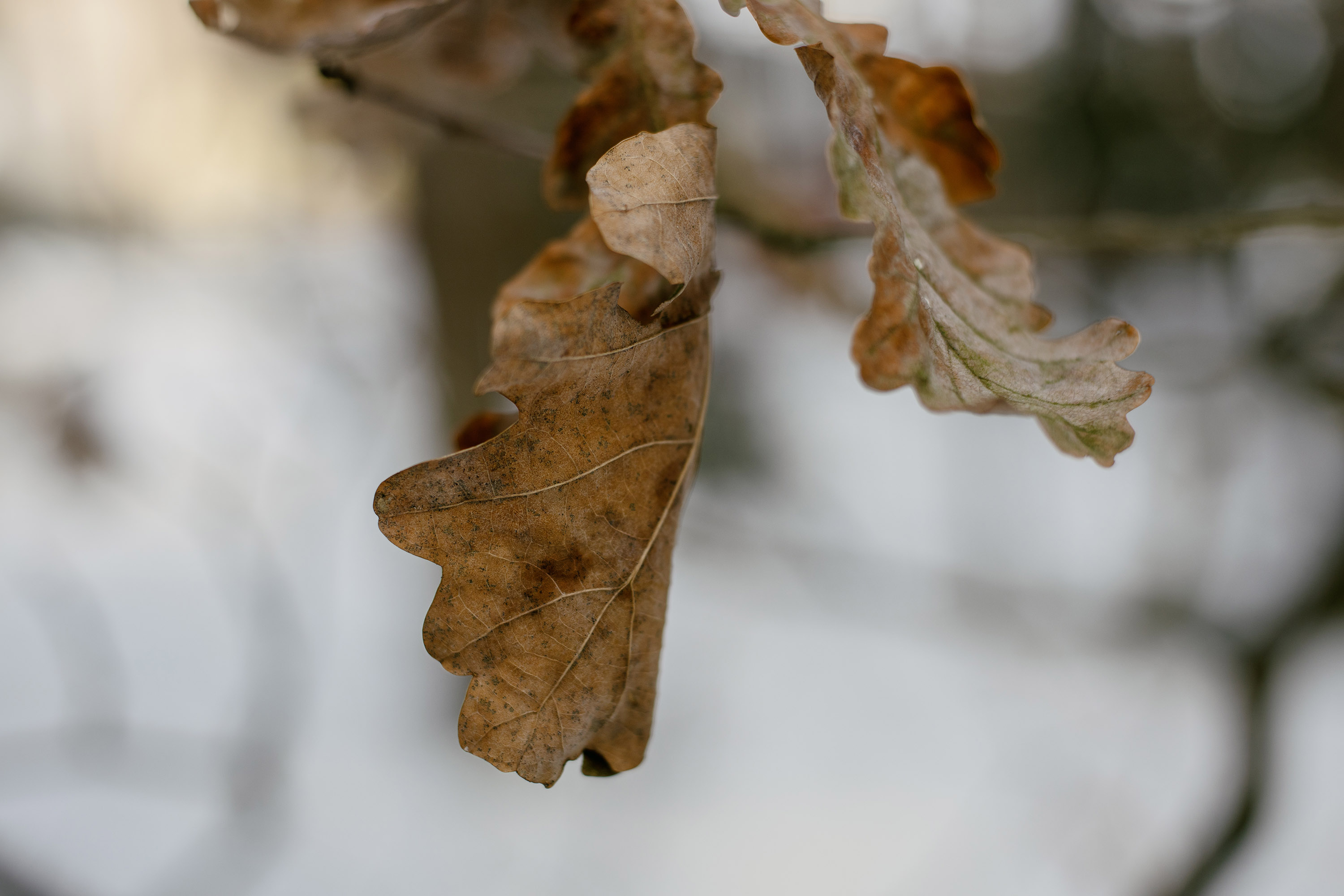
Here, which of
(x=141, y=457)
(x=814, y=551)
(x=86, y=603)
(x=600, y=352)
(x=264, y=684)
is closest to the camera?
(x=600, y=352)

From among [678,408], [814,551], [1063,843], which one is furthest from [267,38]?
[1063,843]

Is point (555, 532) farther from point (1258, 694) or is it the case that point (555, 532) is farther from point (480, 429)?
point (1258, 694)

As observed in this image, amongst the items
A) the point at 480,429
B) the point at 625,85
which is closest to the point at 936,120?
→ the point at 625,85

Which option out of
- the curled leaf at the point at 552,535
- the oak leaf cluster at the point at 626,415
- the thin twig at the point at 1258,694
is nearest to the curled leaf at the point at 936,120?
the oak leaf cluster at the point at 626,415

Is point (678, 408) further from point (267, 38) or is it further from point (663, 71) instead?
point (267, 38)

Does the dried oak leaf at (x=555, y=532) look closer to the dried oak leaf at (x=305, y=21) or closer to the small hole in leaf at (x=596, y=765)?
the small hole in leaf at (x=596, y=765)
